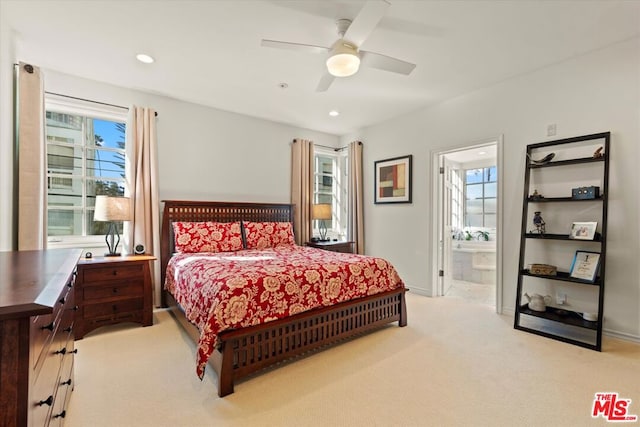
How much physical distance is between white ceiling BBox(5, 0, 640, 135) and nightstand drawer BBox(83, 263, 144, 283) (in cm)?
210

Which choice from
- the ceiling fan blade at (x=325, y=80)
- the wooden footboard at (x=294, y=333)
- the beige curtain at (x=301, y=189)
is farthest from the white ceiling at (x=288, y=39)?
the wooden footboard at (x=294, y=333)

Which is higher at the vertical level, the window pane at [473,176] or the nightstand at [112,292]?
the window pane at [473,176]

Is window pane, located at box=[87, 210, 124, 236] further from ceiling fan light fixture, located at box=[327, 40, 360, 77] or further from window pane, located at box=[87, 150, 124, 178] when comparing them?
ceiling fan light fixture, located at box=[327, 40, 360, 77]

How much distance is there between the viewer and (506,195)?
3486mm

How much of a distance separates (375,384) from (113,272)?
8.83 feet

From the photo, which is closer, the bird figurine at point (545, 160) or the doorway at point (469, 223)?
the bird figurine at point (545, 160)

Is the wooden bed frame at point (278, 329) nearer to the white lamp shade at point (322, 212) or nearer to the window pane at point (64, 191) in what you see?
the window pane at point (64, 191)

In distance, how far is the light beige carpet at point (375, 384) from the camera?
5.79 feet

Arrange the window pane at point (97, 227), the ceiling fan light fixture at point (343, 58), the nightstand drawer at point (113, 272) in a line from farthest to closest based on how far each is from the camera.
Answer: the window pane at point (97, 227) → the nightstand drawer at point (113, 272) → the ceiling fan light fixture at point (343, 58)

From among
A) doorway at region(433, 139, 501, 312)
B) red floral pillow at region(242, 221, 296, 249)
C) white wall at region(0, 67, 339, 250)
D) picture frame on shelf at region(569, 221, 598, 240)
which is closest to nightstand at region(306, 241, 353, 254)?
red floral pillow at region(242, 221, 296, 249)

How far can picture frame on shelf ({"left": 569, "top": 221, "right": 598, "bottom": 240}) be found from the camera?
276cm

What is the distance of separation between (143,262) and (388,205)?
3522 mm

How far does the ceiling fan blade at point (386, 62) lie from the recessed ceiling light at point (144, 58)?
6.94 feet

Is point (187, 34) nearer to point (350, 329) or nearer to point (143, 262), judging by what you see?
point (143, 262)
